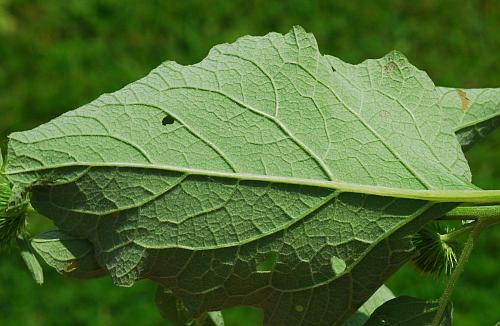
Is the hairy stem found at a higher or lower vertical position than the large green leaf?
lower

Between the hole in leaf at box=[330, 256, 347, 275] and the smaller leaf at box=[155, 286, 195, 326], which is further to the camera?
the smaller leaf at box=[155, 286, 195, 326]

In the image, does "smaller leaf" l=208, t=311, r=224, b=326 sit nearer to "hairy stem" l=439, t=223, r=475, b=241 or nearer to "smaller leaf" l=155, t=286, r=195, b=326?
"smaller leaf" l=155, t=286, r=195, b=326

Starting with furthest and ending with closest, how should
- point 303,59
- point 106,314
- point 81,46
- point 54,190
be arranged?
1. point 81,46
2. point 106,314
3. point 303,59
4. point 54,190

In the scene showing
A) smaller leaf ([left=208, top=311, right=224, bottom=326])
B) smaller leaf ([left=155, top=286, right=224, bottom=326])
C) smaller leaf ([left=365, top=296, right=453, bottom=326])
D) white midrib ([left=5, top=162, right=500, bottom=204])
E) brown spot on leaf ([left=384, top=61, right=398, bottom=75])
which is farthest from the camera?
smaller leaf ([left=208, top=311, right=224, bottom=326])

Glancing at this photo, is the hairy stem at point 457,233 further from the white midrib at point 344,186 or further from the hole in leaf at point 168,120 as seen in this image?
the hole in leaf at point 168,120

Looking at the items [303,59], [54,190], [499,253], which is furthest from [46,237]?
[499,253]

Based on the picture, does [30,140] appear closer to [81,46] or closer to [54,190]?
[54,190]

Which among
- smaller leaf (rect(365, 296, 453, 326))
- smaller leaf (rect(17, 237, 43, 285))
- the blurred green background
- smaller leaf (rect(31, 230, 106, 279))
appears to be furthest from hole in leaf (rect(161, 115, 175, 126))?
the blurred green background
